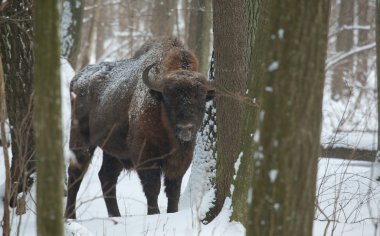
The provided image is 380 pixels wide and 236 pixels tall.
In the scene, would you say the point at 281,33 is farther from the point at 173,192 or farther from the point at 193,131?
the point at 173,192

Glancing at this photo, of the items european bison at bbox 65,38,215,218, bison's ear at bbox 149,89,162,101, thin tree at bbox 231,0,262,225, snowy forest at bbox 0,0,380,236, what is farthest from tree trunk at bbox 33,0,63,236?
bison's ear at bbox 149,89,162,101

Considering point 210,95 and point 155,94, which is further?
point 155,94

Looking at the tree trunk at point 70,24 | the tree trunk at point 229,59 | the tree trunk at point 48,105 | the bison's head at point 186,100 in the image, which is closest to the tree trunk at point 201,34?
the tree trunk at point 70,24

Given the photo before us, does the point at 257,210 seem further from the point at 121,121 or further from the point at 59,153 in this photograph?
the point at 121,121

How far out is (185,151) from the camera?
6.83m

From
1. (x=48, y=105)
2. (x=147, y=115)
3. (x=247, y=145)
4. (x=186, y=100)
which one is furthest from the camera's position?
(x=147, y=115)

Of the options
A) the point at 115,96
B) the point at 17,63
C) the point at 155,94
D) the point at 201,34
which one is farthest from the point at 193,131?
the point at 201,34

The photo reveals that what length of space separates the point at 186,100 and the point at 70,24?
21.0 feet

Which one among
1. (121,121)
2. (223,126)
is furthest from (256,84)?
(121,121)

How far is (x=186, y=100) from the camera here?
6355mm

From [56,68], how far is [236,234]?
7.71 ft

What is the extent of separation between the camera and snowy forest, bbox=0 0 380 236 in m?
3.10

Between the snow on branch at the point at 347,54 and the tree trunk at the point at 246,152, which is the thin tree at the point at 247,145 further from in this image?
the snow on branch at the point at 347,54

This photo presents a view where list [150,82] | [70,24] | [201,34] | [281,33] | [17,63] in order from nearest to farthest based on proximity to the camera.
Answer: [281,33], [17,63], [150,82], [201,34], [70,24]
